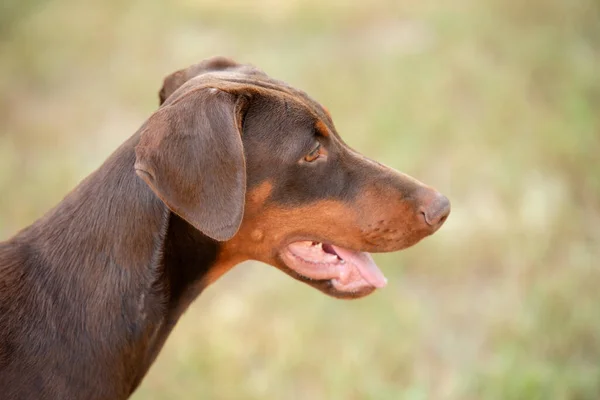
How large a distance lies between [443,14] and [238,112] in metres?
6.92

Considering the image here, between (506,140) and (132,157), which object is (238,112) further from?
(506,140)

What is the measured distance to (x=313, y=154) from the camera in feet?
9.48

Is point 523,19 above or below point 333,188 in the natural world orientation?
below

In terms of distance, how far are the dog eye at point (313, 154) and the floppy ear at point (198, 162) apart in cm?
38

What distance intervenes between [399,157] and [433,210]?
3366 mm

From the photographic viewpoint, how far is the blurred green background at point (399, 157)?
14.8ft

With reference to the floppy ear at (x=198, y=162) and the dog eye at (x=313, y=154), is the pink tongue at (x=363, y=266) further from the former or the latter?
the floppy ear at (x=198, y=162)

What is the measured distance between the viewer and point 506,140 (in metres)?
6.61

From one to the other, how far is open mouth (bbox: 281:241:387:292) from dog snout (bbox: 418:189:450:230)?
0.35 meters

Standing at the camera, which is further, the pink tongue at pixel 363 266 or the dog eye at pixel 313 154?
the pink tongue at pixel 363 266

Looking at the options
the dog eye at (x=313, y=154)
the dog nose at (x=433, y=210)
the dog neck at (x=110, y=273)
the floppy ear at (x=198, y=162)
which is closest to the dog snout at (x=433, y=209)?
the dog nose at (x=433, y=210)

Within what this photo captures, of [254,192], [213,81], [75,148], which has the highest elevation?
[213,81]

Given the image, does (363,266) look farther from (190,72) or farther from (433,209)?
(190,72)

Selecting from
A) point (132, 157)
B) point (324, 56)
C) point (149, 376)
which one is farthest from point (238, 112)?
point (324, 56)
